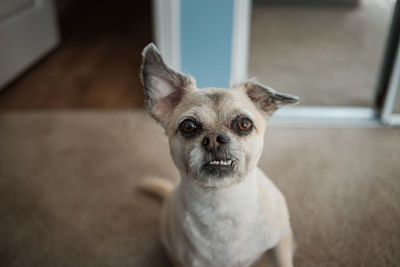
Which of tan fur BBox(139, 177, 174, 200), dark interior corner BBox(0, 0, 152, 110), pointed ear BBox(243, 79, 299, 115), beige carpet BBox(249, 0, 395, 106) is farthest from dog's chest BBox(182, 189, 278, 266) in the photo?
dark interior corner BBox(0, 0, 152, 110)

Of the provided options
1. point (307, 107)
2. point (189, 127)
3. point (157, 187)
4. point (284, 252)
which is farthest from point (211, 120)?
point (307, 107)

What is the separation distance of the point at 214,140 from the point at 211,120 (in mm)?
69

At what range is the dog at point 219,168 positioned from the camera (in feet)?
2.93

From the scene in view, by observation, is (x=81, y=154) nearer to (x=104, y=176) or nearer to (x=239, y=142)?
(x=104, y=176)

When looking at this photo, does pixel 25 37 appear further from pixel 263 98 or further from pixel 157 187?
pixel 263 98

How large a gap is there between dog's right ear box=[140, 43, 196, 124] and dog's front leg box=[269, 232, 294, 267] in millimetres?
462

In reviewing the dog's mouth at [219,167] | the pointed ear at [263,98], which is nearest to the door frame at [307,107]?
the pointed ear at [263,98]

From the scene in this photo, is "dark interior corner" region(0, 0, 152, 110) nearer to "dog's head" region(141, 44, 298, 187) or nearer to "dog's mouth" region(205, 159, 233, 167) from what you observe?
"dog's head" region(141, 44, 298, 187)

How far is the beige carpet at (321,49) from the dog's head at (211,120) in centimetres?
145

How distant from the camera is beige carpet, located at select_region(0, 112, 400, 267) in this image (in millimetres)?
976

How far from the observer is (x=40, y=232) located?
149 cm

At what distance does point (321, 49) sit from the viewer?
2.99m

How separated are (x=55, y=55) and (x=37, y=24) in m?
0.33

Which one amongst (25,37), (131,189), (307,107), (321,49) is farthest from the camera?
(321,49)
